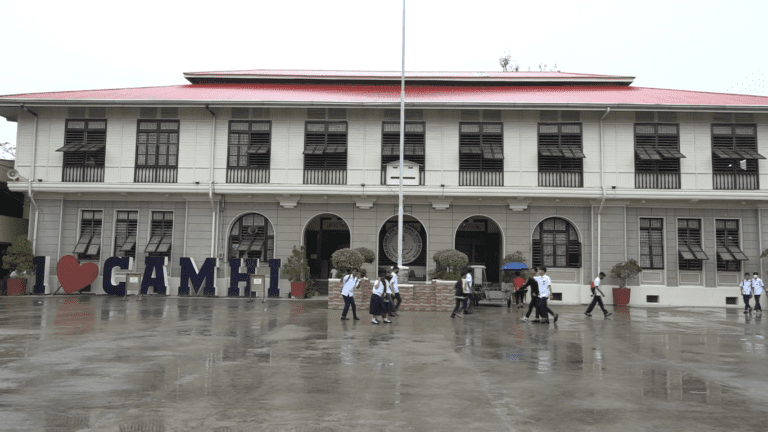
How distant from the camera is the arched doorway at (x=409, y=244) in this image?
85.6 feet

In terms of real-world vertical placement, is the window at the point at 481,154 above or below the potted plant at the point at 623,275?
above

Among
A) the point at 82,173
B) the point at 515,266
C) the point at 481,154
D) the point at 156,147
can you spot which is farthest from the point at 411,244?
the point at 82,173

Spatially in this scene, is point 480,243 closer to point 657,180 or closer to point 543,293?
point 657,180

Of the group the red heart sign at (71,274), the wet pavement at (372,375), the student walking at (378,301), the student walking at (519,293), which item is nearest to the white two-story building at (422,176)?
the red heart sign at (71,274)

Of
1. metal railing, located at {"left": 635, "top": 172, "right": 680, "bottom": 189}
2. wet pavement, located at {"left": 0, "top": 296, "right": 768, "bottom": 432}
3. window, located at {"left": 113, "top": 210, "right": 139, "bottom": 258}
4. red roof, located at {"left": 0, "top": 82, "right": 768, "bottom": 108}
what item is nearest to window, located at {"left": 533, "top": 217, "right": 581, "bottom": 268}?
metal railing, located at {"left": 635, "top": 172, "right": 680, "bottom": 189}

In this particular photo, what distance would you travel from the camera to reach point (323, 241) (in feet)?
97.5

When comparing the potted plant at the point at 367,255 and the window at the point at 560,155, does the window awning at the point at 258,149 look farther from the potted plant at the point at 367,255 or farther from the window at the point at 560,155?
the window at the point at 560,155

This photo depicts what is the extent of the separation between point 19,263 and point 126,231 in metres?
4.42

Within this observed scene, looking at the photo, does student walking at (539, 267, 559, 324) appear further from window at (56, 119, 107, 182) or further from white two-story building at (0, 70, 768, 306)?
window at (56, 119, 107, 182)

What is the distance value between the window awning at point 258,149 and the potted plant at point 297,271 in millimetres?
4534

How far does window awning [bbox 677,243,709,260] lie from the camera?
23.5 meters

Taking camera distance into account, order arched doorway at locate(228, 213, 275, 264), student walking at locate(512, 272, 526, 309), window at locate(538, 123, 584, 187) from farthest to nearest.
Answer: arched doorway at locate(228, 213, 275, 264) → window at locate(538, 123, 584, 187) → student walking at locate(512, 272, 526, 309)

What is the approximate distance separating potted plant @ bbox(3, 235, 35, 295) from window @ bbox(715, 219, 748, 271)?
2971 centimetres

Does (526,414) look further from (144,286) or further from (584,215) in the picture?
(144,286)
